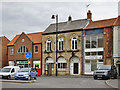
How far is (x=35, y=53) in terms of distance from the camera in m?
46.7

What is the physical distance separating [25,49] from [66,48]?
10451 millimetres

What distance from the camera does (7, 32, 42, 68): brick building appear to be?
46.4 meters

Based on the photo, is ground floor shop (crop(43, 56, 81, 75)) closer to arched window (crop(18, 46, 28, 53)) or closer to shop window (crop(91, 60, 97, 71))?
shop window (crop(91, 60, 97, 71))

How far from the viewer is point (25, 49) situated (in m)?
48.7

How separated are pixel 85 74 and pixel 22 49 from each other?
16.0 meters

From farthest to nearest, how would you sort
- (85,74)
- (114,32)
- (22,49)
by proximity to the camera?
(22,49)
(85,74)
(114,32)

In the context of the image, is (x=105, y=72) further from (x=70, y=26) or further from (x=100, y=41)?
(x=70, y=26)

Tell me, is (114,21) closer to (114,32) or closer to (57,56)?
(114,32)

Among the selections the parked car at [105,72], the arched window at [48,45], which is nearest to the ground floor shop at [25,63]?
the arched window at [48,45]

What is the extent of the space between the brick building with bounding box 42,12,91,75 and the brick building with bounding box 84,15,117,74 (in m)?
1.11

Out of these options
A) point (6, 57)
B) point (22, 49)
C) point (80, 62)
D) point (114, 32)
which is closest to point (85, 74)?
point (80, 62)

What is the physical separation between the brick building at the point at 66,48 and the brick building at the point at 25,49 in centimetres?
184

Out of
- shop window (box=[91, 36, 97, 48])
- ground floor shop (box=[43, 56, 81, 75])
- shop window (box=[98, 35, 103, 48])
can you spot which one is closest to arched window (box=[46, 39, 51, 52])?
ground floor shop (box=[43, 56, 81, 75])

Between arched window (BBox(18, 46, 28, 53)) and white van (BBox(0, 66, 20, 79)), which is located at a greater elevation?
arched window (BBox(18, 46, 28, 53))
